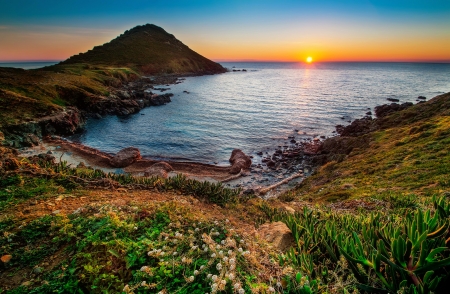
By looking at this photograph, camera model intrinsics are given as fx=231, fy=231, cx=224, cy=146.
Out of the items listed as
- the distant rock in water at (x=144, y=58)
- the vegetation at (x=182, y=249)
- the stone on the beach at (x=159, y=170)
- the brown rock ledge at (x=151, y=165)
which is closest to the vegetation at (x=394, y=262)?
the vegetation at (x=182, y=249)

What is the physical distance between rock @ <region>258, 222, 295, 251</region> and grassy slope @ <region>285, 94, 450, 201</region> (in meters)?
8.28

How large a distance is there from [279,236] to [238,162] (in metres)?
20.8

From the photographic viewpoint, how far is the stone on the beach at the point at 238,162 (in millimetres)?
25327

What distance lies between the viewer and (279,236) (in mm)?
5441

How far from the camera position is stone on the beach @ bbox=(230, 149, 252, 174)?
997 inches

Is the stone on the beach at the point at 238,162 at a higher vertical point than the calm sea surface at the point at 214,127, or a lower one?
lower

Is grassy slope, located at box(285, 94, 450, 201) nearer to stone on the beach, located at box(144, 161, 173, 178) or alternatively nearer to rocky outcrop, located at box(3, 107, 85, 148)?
stone on the beach, located at box(144, 161, 173, 178)

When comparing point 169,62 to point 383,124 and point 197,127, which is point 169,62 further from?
point 383,124

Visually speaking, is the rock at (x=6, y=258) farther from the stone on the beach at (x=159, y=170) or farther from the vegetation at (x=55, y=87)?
the vegetation at (x=55, y=87)

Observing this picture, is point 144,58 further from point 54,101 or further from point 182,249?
point 182,249

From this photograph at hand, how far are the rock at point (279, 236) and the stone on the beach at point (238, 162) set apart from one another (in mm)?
19112

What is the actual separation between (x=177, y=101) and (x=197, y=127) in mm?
27216

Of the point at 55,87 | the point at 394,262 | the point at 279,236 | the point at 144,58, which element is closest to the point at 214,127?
the point at 55,87

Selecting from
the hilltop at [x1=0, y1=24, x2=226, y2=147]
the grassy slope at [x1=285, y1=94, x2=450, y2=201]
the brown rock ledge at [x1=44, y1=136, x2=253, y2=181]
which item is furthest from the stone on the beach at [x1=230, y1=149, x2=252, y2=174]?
the hilltop at [x1=0, y1=24, x2=226, y2=147]
